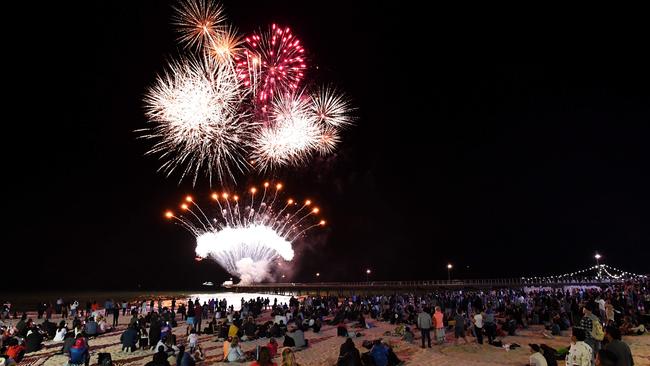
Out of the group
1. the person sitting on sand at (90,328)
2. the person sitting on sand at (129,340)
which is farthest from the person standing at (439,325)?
the person sitting on sand at (90,328)

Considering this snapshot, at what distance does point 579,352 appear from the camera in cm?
774

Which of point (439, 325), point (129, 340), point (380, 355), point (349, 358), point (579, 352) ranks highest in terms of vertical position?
point (579, 352)

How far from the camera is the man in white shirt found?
7.69 metres

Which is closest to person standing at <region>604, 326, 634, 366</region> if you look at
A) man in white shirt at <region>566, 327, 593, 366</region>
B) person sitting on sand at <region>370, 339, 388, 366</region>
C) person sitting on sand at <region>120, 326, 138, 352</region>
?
man in white shirt at <region>566, 327, 593, 366</region>

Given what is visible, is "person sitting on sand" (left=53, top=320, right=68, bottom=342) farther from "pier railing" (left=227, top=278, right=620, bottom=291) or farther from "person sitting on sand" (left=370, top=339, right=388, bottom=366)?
"pier railing" (left=227, top=278, right=620, bottom=291)

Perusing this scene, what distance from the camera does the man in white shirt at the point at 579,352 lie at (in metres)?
7.69

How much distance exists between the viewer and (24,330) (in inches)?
730

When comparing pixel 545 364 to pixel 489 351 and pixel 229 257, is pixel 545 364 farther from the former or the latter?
pixel 229 257

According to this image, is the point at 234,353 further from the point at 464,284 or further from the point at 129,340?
the point at 464,284

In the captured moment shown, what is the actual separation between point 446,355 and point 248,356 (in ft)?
22.2

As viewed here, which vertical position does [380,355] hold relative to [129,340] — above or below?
above

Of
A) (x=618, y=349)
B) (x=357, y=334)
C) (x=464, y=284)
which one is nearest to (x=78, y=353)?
(x=357, y=334)

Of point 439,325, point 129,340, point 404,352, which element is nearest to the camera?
point 404,352

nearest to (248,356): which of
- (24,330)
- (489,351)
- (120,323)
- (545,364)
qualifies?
(489,351)
